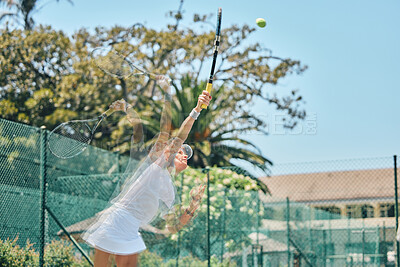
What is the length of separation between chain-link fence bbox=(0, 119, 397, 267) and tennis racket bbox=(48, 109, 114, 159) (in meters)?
0.34

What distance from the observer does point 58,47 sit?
16.2 metres

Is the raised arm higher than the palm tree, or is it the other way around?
the palm tree

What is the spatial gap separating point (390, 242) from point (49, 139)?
23.7ft

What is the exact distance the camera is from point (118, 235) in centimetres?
429

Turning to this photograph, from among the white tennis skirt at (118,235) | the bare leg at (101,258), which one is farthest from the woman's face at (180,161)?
the bare leg at (101,258)

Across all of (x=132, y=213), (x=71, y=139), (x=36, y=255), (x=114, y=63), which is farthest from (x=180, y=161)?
(x=36, y=255)

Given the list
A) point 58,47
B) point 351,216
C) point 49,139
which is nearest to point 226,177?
point 351,216

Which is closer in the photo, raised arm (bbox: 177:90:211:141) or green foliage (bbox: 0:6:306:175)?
raised arm (bbox: 177:90:211:141)

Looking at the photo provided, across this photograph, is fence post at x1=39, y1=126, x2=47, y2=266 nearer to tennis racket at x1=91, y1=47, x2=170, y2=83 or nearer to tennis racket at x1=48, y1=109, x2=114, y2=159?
tennis racket at x1=48, y1=109, x2=114, y2=159

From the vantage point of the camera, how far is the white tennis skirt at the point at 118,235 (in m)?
4.26

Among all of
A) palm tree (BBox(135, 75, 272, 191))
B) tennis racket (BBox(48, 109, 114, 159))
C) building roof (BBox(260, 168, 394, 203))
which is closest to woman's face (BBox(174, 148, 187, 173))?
tennis racket (BBox(48, 109, 114, 159))

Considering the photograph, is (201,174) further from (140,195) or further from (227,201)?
(140,195)

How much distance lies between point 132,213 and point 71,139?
2.96 m

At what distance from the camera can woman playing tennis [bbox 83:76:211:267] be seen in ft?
14.1
